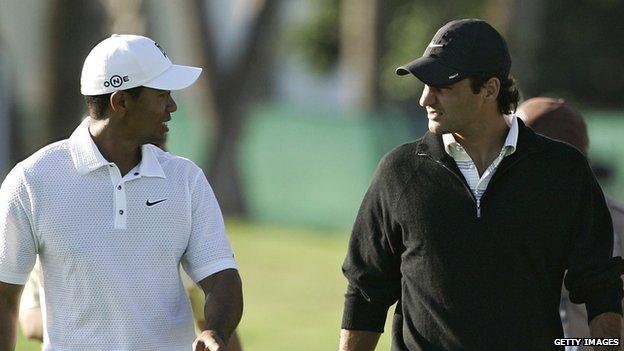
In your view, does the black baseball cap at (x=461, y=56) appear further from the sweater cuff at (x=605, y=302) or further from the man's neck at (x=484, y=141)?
the sweater cuff at (x=605, y=302)

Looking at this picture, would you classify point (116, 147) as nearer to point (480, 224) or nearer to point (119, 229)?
point (119, 229)

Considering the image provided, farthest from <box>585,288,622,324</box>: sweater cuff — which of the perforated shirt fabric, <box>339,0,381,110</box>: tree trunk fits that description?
<box>339,0,381,110</box>: tree trunk

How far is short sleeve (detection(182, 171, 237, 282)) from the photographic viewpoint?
550cm

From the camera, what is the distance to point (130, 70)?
18.0 feet

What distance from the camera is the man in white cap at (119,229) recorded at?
5344mm

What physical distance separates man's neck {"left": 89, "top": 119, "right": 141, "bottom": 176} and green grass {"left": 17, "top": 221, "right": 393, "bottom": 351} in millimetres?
6682

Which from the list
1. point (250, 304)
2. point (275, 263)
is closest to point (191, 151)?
point (275, 263)

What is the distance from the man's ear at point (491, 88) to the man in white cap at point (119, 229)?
3.69ft

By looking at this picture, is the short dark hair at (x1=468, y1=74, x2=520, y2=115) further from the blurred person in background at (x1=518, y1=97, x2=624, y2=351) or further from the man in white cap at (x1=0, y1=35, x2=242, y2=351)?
the man in white cap at (x1=0, y1=35, x2=242, y2=351)

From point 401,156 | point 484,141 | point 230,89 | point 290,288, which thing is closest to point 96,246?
point 401,156

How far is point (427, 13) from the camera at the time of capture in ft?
143

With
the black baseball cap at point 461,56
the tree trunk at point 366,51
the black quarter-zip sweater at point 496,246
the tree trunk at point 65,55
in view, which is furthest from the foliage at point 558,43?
the black quarter-zip sweater at point 496,246

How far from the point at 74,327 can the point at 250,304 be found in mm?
10425

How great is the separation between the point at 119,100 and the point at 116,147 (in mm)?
176
